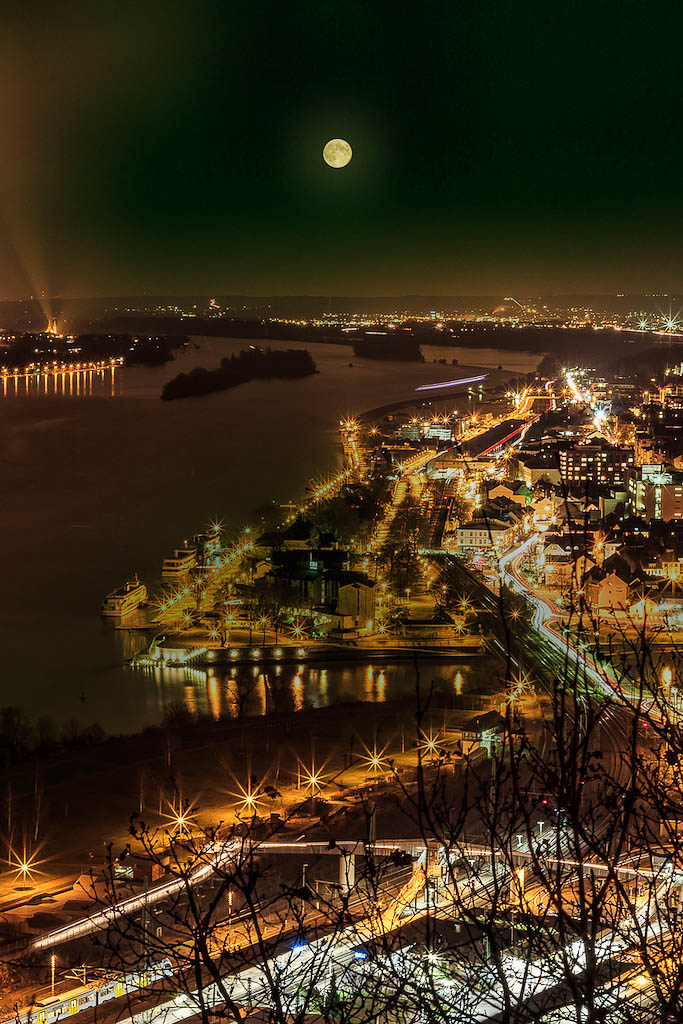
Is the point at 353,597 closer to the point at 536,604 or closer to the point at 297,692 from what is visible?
the point at 536,604

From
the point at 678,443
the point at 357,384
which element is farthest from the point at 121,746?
the point at 357,384

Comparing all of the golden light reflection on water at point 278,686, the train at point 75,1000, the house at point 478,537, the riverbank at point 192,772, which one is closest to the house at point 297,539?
the house at point 478,537

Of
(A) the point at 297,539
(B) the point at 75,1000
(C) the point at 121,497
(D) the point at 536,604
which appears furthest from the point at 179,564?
(B) the point at 75,1000

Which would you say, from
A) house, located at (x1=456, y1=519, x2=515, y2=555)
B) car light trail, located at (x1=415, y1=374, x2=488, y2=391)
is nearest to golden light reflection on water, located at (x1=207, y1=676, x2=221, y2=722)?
house, located at (x1=456, y1=519, x2=515, y2=555)

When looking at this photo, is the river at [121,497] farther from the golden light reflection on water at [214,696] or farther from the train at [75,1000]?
the train at [75,1000]

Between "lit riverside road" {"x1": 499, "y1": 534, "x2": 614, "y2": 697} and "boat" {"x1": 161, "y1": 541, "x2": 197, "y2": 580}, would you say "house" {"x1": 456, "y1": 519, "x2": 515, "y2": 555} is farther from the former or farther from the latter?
"boat" {"x1": 161, "y1": 541, "x2": 197, "y2": 580}

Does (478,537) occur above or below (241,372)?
below

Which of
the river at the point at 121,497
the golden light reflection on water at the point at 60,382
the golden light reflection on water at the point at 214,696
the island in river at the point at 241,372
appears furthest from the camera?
the island in river at the point at 241,372

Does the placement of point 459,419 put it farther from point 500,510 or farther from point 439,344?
point 439,344
